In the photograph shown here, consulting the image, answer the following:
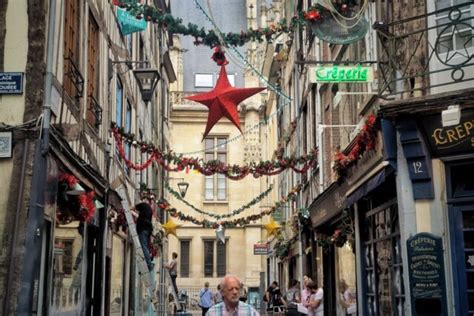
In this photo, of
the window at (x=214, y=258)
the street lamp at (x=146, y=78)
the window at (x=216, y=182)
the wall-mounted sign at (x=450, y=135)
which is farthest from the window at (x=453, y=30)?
the window at (x=216, y=182)

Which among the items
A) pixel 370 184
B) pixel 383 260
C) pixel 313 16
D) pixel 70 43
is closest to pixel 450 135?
pixel 370 184

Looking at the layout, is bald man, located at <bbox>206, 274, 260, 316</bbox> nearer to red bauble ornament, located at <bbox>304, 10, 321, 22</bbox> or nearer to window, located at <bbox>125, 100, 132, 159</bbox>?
red bauble ornament, located at <bbox>304, 10, 321, 22</bbox>

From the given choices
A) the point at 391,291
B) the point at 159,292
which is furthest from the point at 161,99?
the point at 391,291

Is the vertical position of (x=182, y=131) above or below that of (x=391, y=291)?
above

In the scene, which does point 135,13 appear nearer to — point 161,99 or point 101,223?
point 101,223

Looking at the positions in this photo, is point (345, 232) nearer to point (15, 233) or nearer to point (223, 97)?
point (223, 97)

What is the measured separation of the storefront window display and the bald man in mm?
7825

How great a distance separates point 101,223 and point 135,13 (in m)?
3.78

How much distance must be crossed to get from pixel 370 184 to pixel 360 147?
0.63 m

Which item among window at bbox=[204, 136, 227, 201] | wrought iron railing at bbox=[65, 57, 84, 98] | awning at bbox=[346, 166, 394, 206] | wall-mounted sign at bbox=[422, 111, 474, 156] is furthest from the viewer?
window at bbox=[204, 136, 227, 201]

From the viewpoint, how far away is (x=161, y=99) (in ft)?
91.1

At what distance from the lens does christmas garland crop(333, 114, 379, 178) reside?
8938mm

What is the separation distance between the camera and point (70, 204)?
9.25 metres

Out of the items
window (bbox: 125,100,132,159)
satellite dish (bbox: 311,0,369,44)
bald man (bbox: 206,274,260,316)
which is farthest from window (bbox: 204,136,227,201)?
bald man (bbox: 206,274,260,316)
